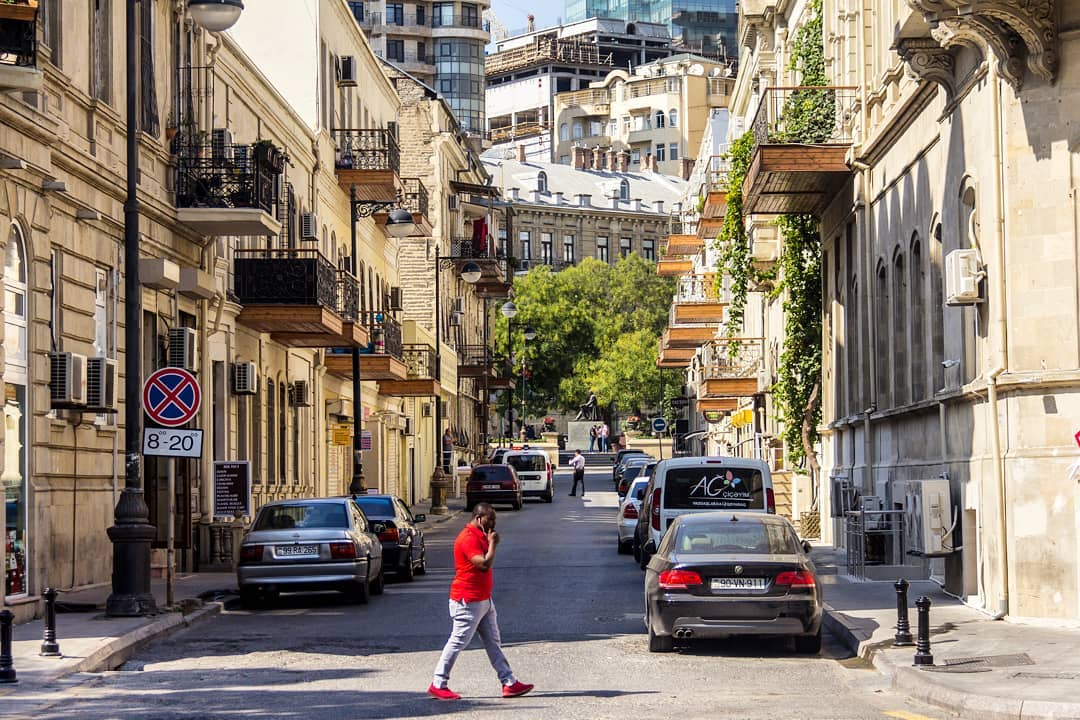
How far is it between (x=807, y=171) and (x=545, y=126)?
140m

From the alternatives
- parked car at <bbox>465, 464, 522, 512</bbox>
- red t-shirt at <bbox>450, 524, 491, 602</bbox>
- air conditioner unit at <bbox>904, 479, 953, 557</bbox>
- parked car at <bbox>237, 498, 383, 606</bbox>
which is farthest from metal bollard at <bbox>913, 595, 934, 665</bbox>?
parked car at <bbox>465, 464, 522, 512</bbox>

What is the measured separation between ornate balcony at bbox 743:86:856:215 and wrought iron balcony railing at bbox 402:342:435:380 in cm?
2290

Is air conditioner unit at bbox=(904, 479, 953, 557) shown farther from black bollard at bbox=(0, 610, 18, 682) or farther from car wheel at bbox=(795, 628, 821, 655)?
black bollard at bbox=(0, 610, 18, 682)

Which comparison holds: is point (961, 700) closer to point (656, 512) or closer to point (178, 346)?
point (656, 512)

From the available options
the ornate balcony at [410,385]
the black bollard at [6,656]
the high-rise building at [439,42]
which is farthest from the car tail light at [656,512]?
the high-rise building at [439,42]

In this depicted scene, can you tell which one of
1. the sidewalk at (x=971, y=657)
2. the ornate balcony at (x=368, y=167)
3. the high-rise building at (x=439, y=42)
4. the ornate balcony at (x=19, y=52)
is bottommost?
the sidewalk at (x=971, y=657)

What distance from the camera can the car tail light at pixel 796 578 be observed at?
54.0ft

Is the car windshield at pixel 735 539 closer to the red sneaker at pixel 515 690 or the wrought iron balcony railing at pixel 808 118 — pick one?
the red sneaker at pixel 515 690

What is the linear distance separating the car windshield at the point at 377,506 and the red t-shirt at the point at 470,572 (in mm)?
13312

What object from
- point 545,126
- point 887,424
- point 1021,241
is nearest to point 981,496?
point 1021,241

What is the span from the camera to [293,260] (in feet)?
107

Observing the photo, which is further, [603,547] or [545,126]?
[545,126]

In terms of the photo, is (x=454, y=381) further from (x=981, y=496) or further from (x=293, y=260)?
(x=981, y=496)

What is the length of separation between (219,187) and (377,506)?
5.68 meters
